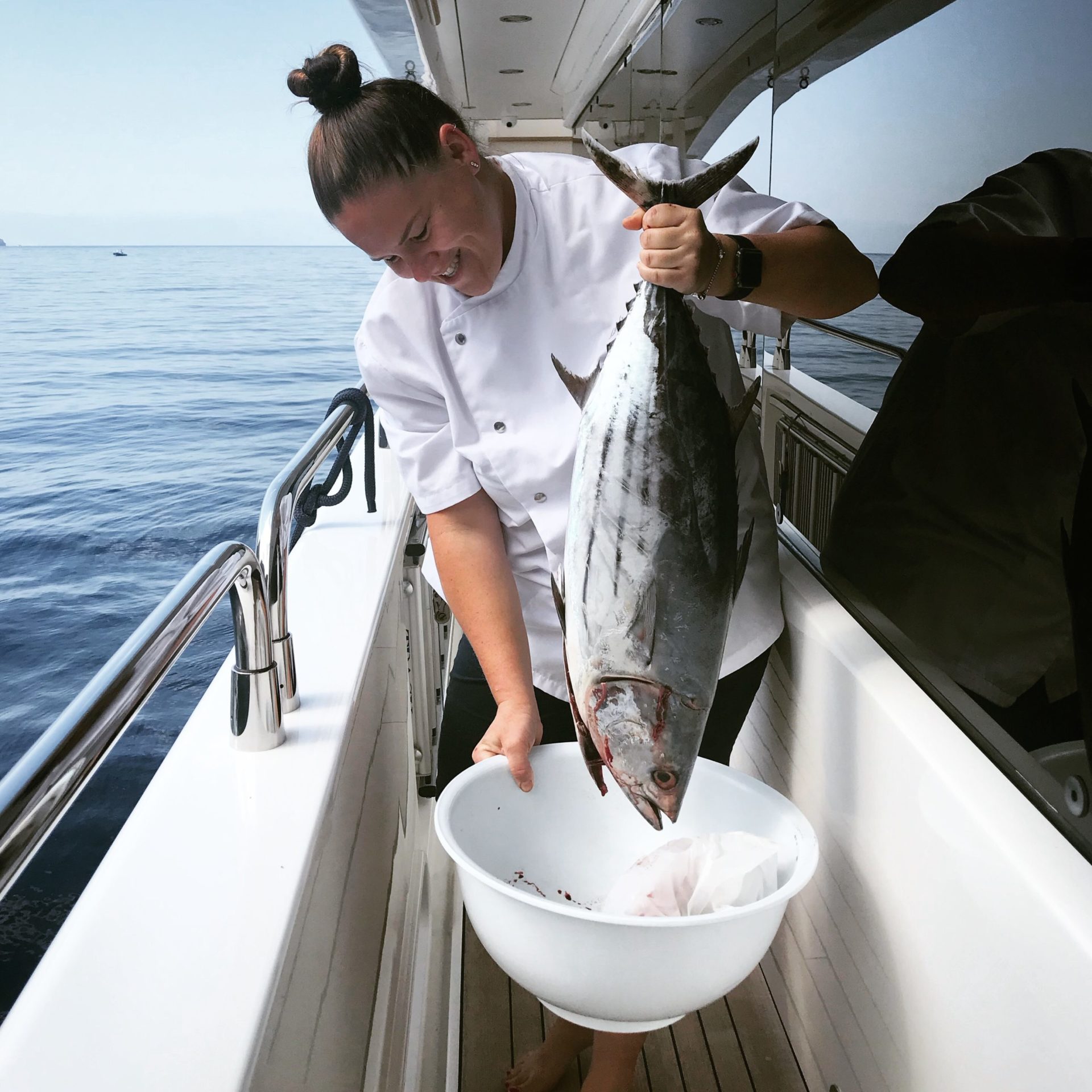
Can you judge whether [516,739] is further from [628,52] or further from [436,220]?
[628,52]

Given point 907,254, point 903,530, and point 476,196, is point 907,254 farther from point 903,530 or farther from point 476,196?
point 476,196

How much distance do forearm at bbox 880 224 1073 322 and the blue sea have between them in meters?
0.05

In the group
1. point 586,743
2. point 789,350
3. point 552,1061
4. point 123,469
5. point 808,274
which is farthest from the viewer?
point 123,469

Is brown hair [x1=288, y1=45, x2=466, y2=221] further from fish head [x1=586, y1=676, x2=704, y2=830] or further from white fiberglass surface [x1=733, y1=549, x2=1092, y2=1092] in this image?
white fiberglass surface [x1=733, y1=549, x2=1092, y2=1092]

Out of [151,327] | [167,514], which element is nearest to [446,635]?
[167,514]

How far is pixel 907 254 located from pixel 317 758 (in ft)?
2.88

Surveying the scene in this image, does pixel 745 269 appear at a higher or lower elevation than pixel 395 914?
higher

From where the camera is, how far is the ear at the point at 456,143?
982mm

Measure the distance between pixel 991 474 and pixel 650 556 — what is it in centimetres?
36

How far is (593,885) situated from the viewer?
1184 millimetres

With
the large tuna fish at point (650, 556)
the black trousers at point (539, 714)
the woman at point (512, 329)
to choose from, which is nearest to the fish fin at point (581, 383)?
the large tuna fish at point (650, 556)

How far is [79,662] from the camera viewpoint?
6.45 meters

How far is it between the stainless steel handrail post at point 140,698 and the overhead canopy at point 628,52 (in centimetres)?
84

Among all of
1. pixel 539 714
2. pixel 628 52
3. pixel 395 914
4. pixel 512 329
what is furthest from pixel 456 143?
pixel 628 52
